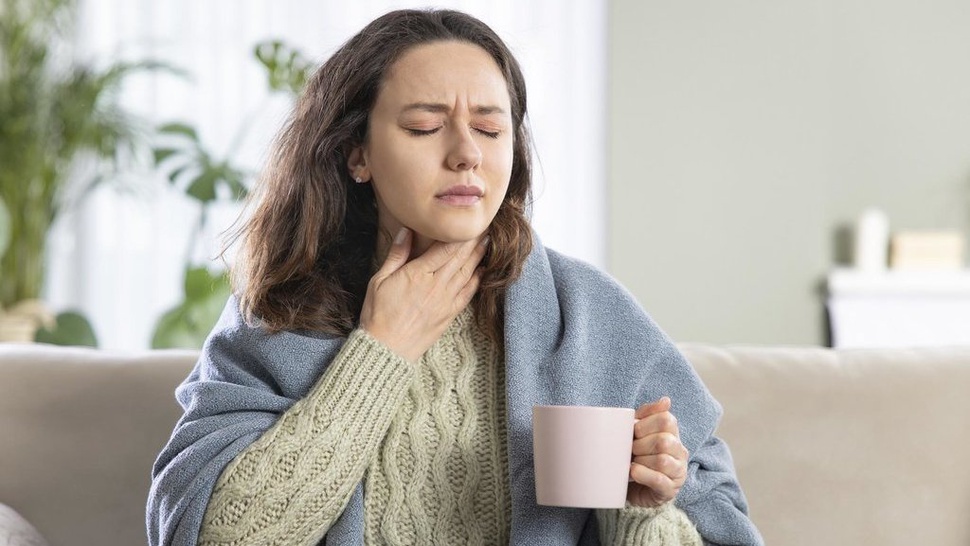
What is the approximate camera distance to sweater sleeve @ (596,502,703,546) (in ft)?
4.08

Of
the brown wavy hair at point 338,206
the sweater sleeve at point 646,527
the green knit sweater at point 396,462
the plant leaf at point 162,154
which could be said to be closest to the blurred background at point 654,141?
the plant leaf at point 162,154

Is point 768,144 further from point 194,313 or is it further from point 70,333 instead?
point 70,333

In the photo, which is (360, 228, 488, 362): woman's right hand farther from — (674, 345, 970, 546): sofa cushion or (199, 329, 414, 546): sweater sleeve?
(674, 345, 970, 546): sofa cushion

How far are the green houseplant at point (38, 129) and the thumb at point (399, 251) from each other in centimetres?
273

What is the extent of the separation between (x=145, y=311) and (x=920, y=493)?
138 inches

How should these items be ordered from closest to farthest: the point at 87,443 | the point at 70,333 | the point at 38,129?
the point at 87,443
the point at 70,333
the point at 38,129

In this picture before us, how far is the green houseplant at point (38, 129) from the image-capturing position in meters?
3.97

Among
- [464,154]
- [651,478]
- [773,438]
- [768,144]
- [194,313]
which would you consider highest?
[464,154]

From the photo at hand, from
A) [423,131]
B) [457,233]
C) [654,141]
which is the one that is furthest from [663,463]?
[654,141]

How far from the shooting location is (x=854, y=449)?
5.37 feet

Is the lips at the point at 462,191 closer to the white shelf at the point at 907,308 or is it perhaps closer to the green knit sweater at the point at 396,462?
the green knit sweater at the point at 396,462

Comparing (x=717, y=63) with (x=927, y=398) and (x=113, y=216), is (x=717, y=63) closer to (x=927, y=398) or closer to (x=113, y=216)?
(x=113, y=216)

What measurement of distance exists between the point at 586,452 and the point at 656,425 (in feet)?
0.41

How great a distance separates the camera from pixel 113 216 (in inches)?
176
